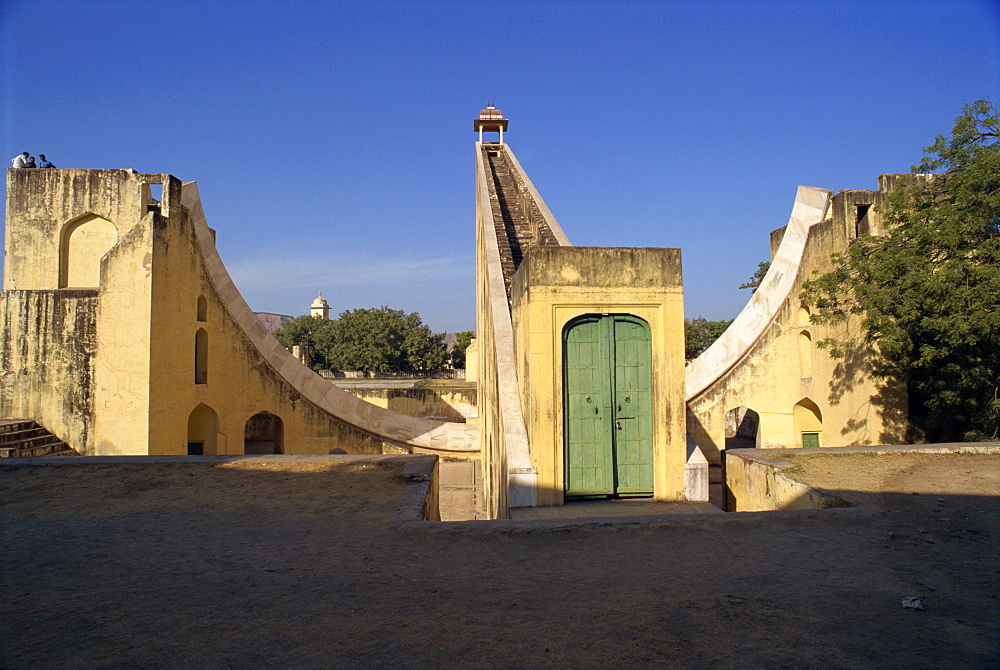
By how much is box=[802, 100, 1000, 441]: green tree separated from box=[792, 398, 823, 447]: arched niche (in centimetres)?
177

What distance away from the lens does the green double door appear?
6.12 m

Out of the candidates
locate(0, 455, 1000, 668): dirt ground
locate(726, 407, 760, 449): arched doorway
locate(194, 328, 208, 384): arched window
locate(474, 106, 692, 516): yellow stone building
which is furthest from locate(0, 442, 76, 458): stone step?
locate(726, 407, 760, 449): arched doorway

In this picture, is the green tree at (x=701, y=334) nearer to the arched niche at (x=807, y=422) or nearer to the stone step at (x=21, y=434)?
the arched niche at (x=807, y=422)

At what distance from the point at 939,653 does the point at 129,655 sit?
9.77 feet

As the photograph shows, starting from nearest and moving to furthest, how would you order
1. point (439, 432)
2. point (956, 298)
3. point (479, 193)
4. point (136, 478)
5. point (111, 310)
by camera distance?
1. point (136, 478)
2. point (956, 298)
3. point (111, 310)
4. point (439, 432)
5. point (479, 193)

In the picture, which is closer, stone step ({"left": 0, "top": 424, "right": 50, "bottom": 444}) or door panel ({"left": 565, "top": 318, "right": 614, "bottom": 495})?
door panel ({"left": 565, "top": 318, "right": 614, "bottom": 495})

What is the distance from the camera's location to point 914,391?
1052 cm

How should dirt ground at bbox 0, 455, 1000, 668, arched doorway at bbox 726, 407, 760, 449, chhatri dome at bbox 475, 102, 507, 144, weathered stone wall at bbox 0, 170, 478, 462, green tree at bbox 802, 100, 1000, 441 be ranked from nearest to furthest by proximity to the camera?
1. dirt ground at bbox 0, 455, 1000, 668
2. green tree at bbox 802, 100, 1000, 441
3. weathered stone wall at bbox 0, 170, 478, 462
4. arched doorway at bbox 726, 407, 760, 449
5. chhatri dome at bbox 475, 102, 507, 144

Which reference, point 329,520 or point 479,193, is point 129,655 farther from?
point 479,193

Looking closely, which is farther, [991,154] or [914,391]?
[914,391]

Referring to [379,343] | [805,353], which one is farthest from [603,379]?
[379,343]

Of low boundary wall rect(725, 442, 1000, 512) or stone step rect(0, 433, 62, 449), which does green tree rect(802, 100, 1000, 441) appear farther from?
stone step rect(0, 433, 62, 449)

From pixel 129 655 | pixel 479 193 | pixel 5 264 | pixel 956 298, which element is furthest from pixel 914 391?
pixel 5 264

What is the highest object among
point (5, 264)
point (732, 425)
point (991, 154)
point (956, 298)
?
point (991, 154)
